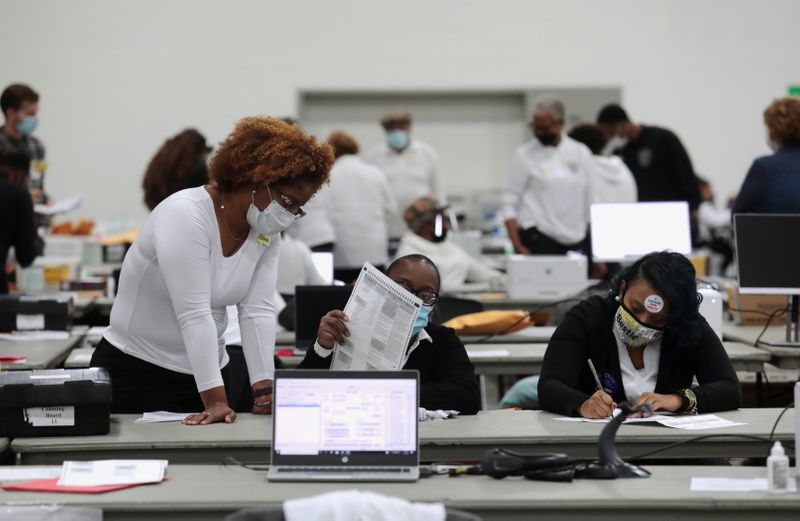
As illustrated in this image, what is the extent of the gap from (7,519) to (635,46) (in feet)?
29.5

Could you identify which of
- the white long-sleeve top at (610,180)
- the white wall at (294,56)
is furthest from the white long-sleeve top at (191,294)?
the white wall at (294,56)

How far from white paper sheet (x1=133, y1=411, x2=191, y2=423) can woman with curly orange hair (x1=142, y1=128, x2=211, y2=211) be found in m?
1.76

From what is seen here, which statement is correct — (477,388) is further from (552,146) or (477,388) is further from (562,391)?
(552,146)

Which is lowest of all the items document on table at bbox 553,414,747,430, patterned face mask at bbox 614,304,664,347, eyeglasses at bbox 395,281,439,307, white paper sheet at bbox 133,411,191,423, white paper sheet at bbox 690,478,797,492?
white paper sheet at bbox 690,478,797,492

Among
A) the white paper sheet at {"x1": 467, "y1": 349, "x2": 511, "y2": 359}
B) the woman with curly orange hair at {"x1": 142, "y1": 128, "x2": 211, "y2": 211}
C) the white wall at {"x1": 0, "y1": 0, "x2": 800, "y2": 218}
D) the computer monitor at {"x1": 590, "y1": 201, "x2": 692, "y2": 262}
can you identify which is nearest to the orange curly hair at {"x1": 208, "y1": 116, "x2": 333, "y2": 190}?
the white paper sheet at {"x1": 467, "y1": 349, "x2": 511, "y2": 359}

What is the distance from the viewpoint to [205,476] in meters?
2.56

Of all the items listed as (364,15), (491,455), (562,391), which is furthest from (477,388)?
(364,15)

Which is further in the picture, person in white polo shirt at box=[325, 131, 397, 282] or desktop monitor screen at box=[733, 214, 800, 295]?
person in white polo shirt at box=[325, 131, 397, 282]

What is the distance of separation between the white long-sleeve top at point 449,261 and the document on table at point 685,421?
3165 millimetres

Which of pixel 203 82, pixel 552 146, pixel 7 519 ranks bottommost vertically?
pixel 7 519

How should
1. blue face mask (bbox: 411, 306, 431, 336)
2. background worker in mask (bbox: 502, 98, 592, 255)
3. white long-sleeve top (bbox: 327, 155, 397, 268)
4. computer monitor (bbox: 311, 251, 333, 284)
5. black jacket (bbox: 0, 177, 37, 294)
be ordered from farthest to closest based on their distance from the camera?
1. white long-sleeve top (bbox: 327, 155, 397, 268)
2. background worker in mask (bbox: 502, 98, 592, 255)
3. computer monitor (bbox: 311, 251, 333, 284)
4. black jacket (bbox: 0, 177, 37, 294)
5. blue face mask (bbox: 411, 306, 431, 336)

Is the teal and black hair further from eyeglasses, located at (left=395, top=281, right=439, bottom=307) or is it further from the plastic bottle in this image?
the plastic bottle

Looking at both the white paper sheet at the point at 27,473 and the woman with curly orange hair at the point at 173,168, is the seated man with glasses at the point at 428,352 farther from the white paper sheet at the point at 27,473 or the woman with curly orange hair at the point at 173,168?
the woman with curly orange hair at the point at 173,168

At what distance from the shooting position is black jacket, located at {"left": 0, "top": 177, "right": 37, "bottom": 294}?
528 centimetres
